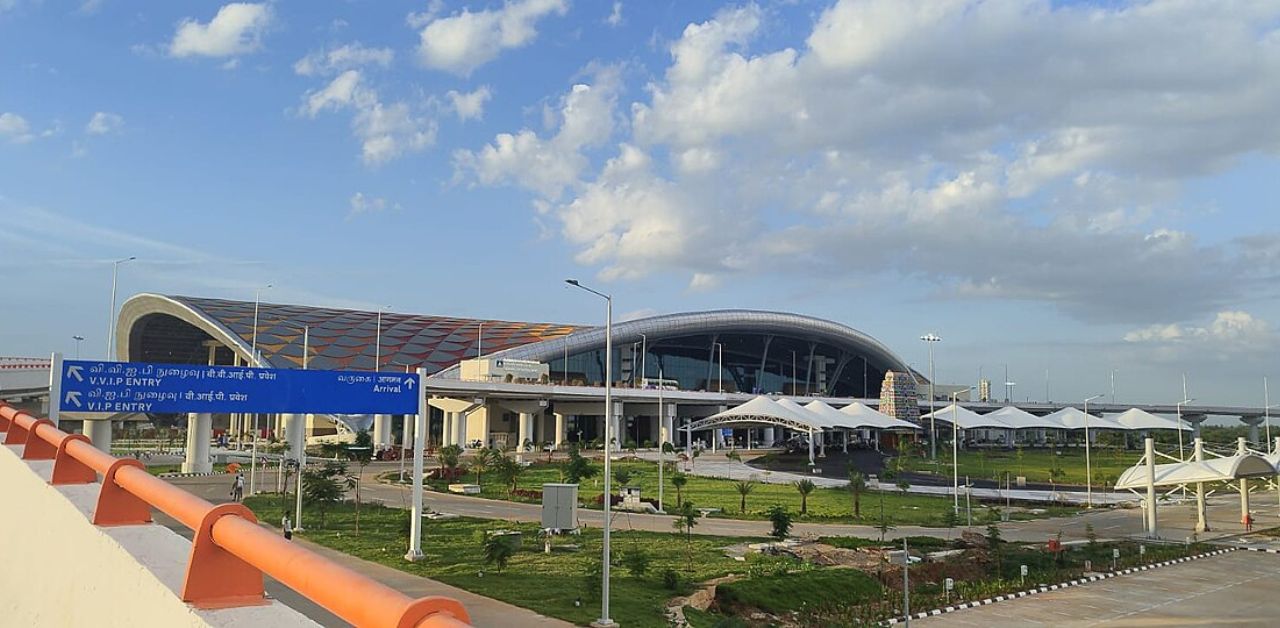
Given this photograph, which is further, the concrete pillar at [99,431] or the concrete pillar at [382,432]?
the concrete pillar at [382,432]

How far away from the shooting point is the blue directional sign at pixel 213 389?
23.0 meters

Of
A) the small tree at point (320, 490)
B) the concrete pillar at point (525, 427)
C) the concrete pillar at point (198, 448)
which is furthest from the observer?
the concrete pillar at point (525, 427)

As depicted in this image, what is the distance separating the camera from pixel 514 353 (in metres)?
94.1

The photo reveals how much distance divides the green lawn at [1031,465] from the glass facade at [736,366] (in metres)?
31.8

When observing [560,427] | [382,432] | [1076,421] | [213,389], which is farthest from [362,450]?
[1076,421]

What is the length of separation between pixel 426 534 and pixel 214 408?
9192 millimetres

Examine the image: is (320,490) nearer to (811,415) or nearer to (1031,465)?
(811,415)

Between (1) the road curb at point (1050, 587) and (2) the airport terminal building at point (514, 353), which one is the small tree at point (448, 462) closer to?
(2) the airport terminal building at point (514, 353)

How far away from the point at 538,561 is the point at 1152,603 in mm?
16809

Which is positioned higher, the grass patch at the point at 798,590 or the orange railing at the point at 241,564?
the orange railing at the point at 241,564

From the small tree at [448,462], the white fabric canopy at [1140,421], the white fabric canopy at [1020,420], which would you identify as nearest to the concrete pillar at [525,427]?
the small tree at [448,462]

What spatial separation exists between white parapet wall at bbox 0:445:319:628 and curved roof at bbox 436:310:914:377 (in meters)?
84.3

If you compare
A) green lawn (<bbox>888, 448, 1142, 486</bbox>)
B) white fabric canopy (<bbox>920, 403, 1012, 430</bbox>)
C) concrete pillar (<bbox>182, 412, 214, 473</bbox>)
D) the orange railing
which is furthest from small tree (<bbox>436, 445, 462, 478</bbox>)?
white fabric canopy (<bbox>920, 403, 1012, 430</bbox>)

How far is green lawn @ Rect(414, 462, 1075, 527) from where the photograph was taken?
4062 cm
